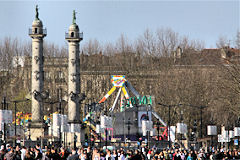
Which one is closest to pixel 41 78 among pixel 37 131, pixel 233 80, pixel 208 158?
pixel 37 131

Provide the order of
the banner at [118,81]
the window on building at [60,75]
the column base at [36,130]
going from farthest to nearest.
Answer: the window on building at [60,75], the banner at [118,81], the column base at [36,130]

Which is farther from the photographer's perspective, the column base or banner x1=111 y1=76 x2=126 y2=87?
banner x1=111 y1=76 x2=126 y2=87

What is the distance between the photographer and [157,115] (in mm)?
80562

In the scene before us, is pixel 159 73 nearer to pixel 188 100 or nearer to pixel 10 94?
pixel 188 100

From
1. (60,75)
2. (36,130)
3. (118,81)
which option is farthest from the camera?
(60,75)

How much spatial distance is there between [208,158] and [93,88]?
171 feet

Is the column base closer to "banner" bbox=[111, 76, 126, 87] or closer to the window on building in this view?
"banner" bbox=[111, 76, 126, 87]

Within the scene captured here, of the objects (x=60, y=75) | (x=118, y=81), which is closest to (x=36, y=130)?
(x=118, y=81)

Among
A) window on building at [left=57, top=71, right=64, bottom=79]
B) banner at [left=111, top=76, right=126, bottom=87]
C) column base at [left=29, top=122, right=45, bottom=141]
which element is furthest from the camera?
window on building at [left=57, top=71, right=64, bottom=79]

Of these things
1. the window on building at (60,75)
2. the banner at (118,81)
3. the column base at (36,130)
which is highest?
the window on building at (60,75)

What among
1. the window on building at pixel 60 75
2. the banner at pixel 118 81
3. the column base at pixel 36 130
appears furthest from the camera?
the window on building at pixel 60 75

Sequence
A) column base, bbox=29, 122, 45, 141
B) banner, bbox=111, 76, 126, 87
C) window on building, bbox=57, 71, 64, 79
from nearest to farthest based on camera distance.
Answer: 1. column base, bbox=29, 122, 45, 141
2. banner, bbox=111, 76, 126, 87
3. window on building, bbox=57, 71, 64, 79

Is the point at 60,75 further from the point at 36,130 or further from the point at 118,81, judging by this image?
the point at 36,130

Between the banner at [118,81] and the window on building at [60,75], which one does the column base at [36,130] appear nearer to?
the banner at [118,81]
